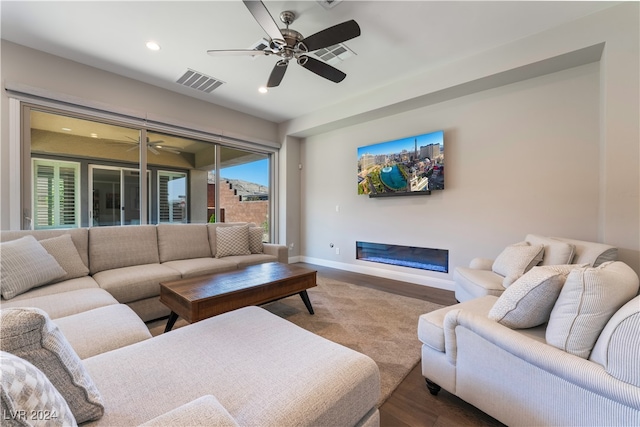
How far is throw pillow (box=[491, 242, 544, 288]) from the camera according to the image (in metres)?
2.28

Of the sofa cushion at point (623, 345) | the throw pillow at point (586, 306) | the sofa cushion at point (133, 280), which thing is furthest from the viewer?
the sofa cushion at point (133, 280)

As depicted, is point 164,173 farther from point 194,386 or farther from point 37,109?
point 194,386

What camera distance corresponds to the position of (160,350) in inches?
46.3

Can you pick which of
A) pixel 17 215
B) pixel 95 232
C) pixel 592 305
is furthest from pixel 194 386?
pixel 17 215

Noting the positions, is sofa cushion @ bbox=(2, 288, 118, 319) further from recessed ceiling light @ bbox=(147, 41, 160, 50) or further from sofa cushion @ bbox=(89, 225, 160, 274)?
recessed ceiling light @ bbox=(147, 41, 160, 50)

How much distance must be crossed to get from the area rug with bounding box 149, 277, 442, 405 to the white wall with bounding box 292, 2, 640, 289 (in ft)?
3.28

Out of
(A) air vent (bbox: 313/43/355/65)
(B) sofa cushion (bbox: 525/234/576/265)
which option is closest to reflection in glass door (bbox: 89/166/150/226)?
(A) air vent (bbox: 313/43/355/65)

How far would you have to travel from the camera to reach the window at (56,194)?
121 inches

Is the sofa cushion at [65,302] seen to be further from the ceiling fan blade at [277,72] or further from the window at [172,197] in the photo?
the ceiling fan blade at [277,72]

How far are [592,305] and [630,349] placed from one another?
179 mm

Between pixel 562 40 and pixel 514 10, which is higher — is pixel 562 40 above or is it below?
below

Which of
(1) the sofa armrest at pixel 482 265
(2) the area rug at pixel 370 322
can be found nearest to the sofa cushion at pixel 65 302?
(2) the area rug at pixel 370 322

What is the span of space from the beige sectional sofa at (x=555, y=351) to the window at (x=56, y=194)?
4.32 m

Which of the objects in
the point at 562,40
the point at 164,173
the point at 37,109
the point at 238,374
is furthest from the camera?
the point at 164,173
